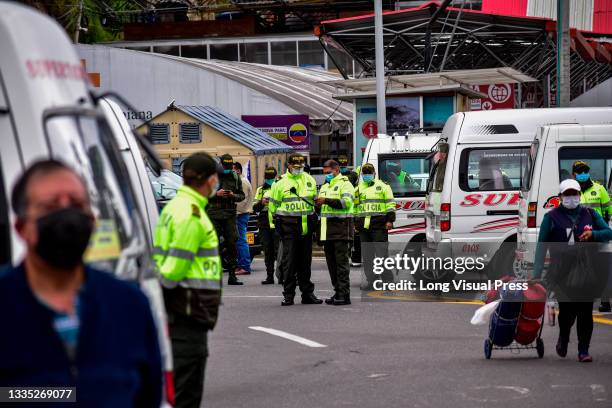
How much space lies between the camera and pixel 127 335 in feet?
13.2

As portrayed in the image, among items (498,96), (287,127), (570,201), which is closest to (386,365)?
(570,201)

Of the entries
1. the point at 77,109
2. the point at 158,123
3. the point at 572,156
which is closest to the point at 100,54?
the point at 158,123

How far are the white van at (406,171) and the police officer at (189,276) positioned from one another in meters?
12.7

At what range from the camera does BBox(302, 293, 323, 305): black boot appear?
1695cm

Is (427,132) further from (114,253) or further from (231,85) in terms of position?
(231,85)

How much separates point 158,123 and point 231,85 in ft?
48.7

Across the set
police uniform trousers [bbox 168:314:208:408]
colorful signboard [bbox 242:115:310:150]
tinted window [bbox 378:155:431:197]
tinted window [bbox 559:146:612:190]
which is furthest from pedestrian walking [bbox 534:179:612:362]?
colorful signboard [bbox 242:115:310:150]

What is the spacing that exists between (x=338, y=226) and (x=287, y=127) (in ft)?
56.2

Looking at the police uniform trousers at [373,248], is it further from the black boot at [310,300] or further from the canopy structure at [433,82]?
the canopy structure at [433,82]

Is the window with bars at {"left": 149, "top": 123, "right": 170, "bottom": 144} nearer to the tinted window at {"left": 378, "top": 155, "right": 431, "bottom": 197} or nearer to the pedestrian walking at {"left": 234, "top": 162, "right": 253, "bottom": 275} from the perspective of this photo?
the pedestrian walking at {"left": 234, "top": 162, "right": 253, "bottom": 275}

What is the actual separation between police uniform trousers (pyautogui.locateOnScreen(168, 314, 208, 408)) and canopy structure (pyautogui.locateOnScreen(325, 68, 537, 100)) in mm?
21592

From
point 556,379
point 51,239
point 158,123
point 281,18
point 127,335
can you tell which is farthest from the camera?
point 281,18

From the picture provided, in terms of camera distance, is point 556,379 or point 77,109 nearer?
point 77,109

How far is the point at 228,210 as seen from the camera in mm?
20266
